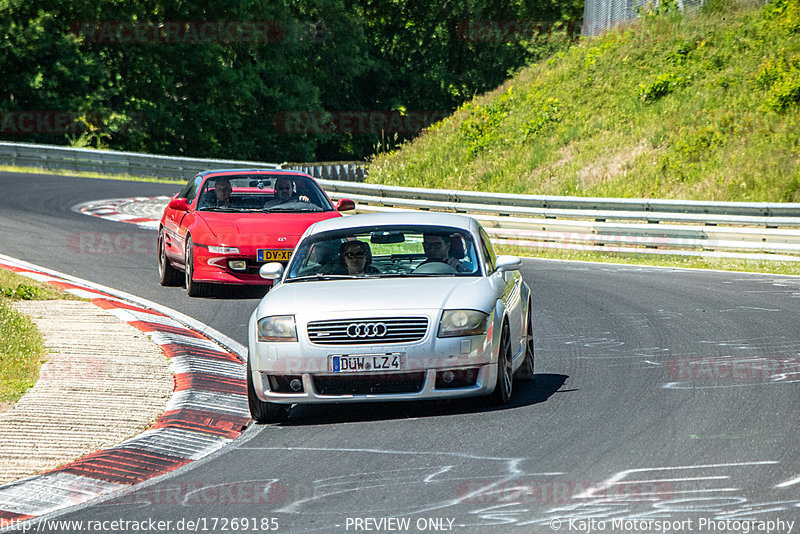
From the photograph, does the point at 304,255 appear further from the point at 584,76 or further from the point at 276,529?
the point at 584,76

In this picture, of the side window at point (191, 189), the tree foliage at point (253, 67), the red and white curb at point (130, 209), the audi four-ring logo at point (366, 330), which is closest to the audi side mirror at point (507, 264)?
the audi four-ring logo at point (366, 330)

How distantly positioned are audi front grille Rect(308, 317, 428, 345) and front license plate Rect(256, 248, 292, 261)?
19.5 ft

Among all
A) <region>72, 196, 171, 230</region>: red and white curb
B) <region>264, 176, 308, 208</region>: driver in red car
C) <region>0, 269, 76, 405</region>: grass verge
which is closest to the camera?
<region>0, 269, 76, 405</region>: grass verge

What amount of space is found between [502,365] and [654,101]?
79.8ft

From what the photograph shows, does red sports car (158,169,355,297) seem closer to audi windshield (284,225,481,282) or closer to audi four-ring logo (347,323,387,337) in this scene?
audi windshield (284,225,481,282)

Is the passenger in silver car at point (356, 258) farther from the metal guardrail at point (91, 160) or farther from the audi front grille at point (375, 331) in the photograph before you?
the metal guardrail at point (91, 160)

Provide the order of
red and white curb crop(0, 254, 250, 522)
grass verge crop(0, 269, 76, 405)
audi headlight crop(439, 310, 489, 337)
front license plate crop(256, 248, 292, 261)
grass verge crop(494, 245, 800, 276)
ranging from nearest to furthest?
1. red and white curb crop(0, 254, 250, 522)
2. audi headlight crop(439, 310, 489, 337)
3. grass verge crop(0, 269, 76, 405)
4. front license plate crop(256, 248, 292, 261)
5. grass verge crop(494, 245, 800, 276)

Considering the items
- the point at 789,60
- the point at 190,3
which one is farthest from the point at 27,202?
the point at 190,3

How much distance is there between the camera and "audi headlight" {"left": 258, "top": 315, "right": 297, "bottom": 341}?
25.7 feet

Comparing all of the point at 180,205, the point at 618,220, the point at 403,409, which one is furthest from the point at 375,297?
the point at 618,220

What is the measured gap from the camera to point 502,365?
8.03 meters

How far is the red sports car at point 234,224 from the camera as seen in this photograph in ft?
44.9

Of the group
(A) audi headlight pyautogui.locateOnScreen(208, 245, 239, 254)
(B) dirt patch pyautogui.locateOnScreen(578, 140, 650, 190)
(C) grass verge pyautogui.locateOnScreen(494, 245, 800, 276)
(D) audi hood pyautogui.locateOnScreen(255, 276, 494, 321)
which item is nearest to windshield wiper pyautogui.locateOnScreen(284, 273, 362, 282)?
(D) audi hood pyautogui.locateOnScreen(255, 276, 494, 321)

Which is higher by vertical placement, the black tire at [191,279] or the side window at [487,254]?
the side window at [487,254]
